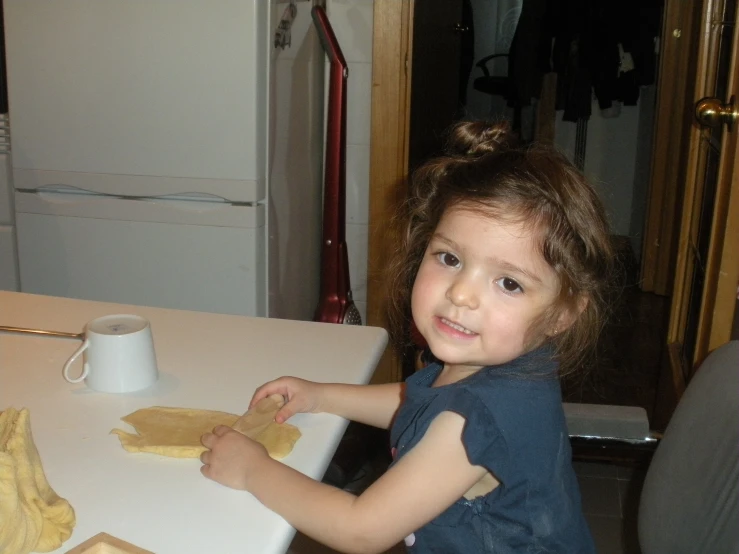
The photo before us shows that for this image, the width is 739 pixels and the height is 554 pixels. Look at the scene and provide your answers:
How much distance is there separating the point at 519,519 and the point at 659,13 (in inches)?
151

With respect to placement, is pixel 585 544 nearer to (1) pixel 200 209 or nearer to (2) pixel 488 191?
(2) pixel 488 191

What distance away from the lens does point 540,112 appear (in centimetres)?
458

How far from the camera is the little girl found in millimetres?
750

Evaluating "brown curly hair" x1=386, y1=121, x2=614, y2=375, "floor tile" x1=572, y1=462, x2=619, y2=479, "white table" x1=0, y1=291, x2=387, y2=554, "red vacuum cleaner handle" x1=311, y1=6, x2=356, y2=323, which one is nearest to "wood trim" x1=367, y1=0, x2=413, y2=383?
"red vacuum cleaner handle" x1=311, y1=6, x2=356, y2=323

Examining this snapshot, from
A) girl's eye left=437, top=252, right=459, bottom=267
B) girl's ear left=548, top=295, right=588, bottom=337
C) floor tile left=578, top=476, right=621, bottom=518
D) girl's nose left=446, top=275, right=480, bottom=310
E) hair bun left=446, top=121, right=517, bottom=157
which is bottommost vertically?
floor tile left=578, top=476, right=621, bottom=518

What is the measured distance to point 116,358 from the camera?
2.84 ft

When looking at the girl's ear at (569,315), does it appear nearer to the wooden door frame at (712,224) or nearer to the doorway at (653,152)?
the doorway at (653,152)

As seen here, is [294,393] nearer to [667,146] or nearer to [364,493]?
[364,493]

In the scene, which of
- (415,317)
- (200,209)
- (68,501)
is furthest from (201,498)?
(200,209)

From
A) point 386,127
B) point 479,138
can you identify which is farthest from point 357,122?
point 479,138

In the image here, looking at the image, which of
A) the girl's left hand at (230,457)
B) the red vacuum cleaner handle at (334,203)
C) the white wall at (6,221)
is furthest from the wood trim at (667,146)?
the girl's left hand at (230,457)

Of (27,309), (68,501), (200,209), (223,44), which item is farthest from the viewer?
(200,209)

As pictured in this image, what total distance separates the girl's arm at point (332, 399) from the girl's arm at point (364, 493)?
0.10 m

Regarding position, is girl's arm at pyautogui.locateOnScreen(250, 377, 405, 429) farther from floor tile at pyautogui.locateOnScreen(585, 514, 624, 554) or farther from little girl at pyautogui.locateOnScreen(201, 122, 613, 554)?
floor tile at pyautogui.locateOnScreen(585, 514, 624, 554)
